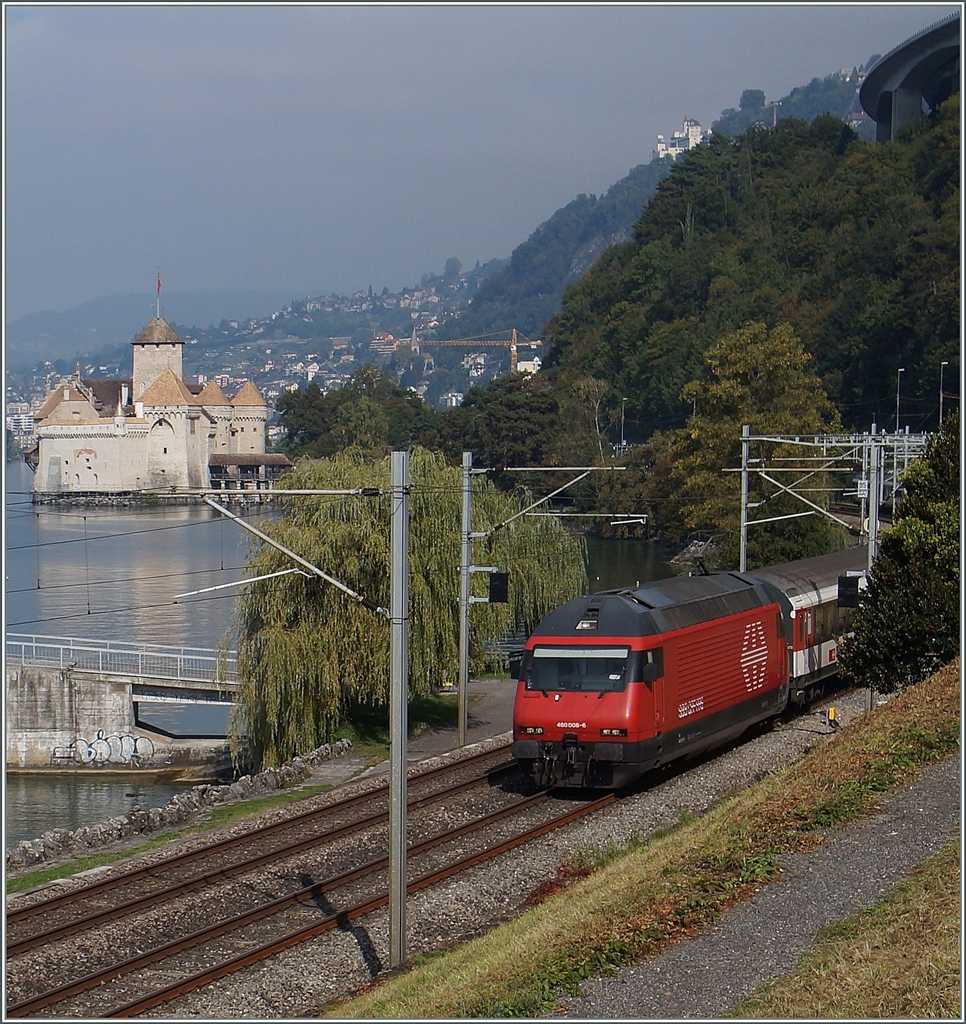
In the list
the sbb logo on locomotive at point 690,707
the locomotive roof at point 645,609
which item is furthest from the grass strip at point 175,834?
the sbb logo on locomotive at point 690,707

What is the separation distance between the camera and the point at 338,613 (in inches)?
1238

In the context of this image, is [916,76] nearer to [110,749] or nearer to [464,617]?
[110,749]

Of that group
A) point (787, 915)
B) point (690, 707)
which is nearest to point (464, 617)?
point (690, 707)

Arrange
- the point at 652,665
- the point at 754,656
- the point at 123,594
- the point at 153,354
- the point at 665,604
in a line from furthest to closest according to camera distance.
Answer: the point at 153,354 < the point at 123,594 < the point at 754,656 < the point at 665,604 < the point at 652,665

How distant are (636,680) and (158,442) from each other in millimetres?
152035

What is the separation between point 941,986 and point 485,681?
28.1 meters

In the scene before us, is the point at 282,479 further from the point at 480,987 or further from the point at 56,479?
the point at 56,479

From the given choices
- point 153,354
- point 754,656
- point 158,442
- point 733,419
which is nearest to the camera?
point 754,656

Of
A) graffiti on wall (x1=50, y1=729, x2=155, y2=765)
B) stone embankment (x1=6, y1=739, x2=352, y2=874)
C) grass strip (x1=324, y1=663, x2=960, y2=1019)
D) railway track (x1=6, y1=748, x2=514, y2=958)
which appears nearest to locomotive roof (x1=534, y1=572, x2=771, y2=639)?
grass strip (x1=324, y1=663, x2=960, y2=1019)

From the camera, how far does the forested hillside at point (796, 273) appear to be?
308 feet

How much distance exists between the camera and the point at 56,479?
167 metres

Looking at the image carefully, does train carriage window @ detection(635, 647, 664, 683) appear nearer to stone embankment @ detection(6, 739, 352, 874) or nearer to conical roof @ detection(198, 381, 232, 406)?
stone embankment @ detection(6, 739, 352, 874)

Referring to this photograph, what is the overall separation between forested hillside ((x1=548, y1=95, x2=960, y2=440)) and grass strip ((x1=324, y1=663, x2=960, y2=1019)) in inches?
2760

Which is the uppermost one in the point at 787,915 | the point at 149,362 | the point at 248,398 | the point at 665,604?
the point at 149,362
